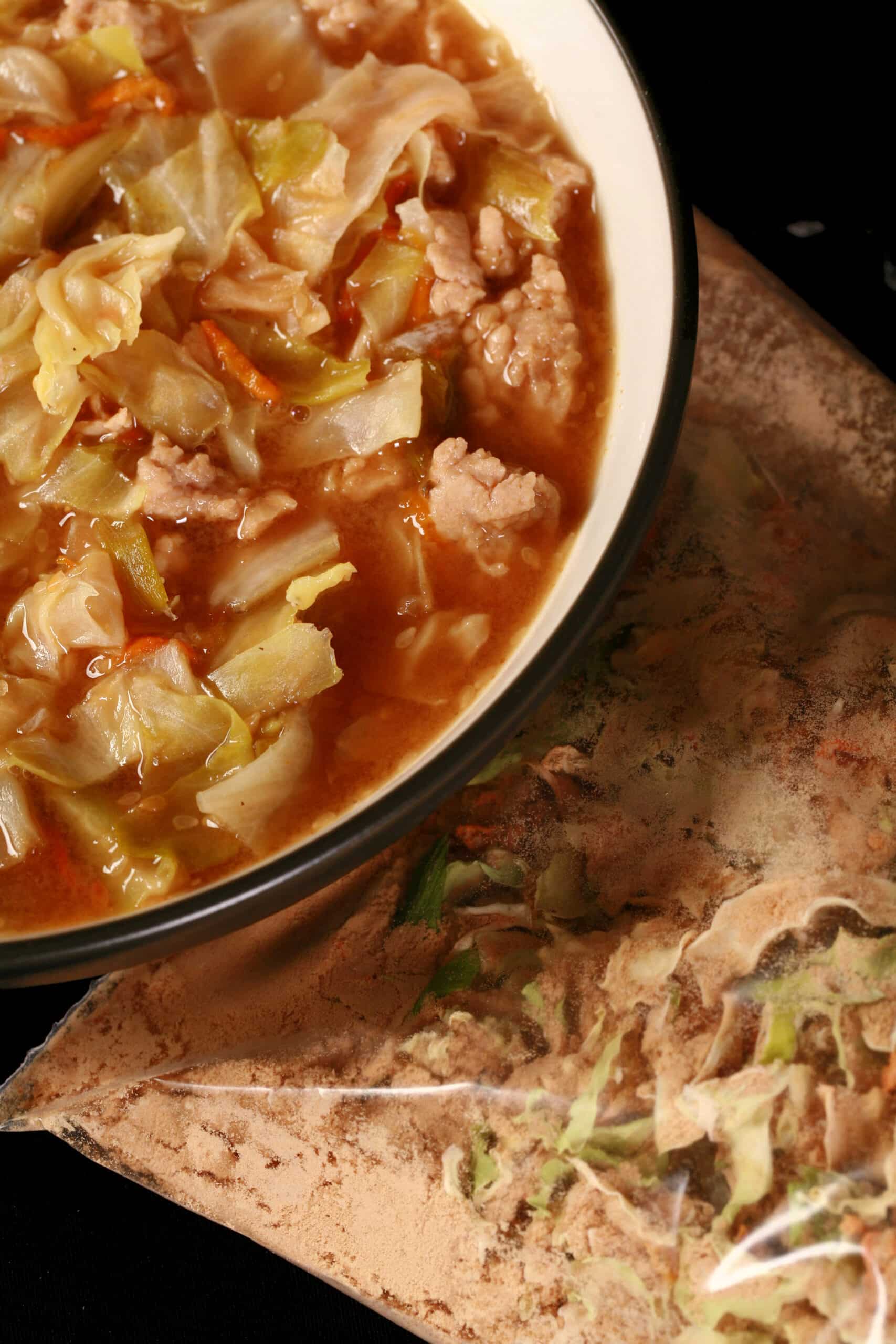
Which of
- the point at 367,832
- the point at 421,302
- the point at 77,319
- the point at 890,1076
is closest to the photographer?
the point at 367,832

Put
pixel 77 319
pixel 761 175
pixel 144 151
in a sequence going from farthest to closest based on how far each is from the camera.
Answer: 1. pixel 761 175
2. pixel 144 151
3. pixel 77 319

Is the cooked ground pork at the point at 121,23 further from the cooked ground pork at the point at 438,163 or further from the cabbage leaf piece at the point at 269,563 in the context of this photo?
the cabbage leaf piece at the point at 269,563

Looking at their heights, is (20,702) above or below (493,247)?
below

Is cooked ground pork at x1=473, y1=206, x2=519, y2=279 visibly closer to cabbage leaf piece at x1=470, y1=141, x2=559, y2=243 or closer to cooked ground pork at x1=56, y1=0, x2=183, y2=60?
cabbage leaf piece at x1=470, y1=141, x2=559, y2=243

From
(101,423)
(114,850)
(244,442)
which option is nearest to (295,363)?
(244,442)

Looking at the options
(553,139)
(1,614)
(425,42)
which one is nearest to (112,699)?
(1,614)

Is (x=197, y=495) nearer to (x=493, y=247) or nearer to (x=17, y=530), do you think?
(x=17, y=530)
